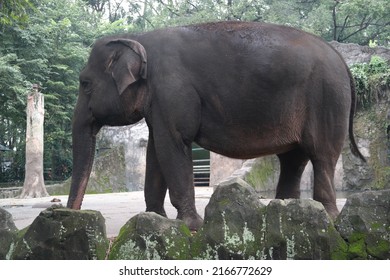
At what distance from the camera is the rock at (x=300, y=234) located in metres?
2.07

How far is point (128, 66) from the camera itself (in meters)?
3.97

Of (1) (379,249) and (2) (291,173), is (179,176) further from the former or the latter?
(1) (379,249)

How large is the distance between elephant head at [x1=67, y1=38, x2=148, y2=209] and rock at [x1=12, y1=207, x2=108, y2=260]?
5.65ft

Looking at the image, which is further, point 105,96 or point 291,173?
point 291,173

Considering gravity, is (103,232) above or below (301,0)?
below

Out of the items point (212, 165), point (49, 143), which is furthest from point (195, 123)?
point (49, 143)

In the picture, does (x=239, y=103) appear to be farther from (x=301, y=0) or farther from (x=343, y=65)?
(x=301, y=0)

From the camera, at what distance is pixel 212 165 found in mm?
12977

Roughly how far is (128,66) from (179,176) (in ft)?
2.85

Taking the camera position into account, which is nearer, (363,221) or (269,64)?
(363,221)

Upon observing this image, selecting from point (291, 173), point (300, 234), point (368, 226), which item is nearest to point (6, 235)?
point (300, 234)

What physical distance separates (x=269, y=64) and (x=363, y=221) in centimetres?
183

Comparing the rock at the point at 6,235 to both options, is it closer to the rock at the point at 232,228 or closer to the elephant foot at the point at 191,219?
the rock at the point at 232,228

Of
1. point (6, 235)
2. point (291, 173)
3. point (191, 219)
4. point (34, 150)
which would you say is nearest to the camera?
point (6, 235)
